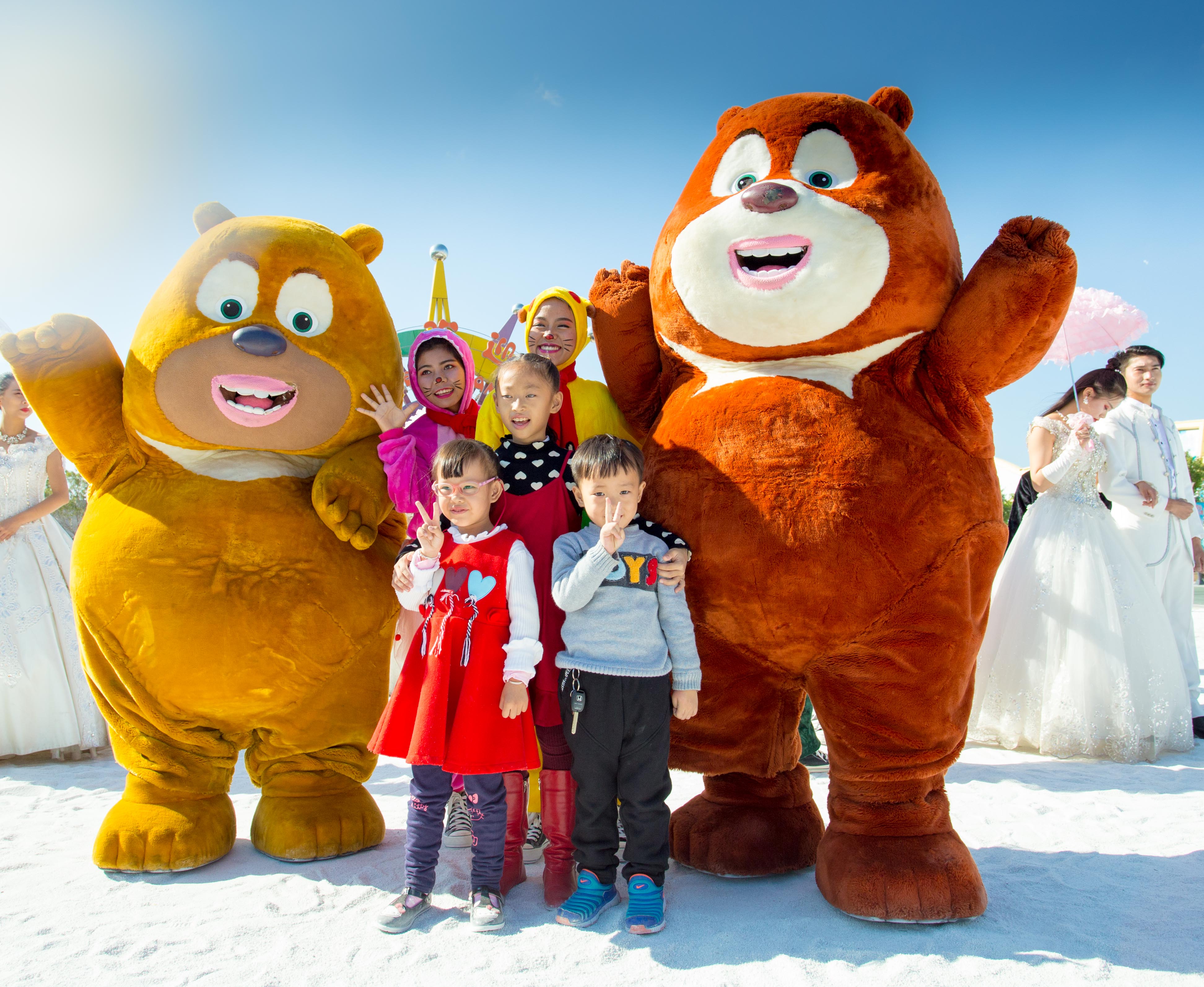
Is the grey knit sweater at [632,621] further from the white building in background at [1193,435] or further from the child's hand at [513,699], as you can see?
the white building in background at [1193,435]

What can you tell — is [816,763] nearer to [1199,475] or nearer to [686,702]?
[686,702]

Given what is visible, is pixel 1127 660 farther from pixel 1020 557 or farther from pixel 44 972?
pixel 44 972

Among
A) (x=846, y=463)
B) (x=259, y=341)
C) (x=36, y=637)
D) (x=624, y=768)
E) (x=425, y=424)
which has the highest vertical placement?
(x=259, y=341)

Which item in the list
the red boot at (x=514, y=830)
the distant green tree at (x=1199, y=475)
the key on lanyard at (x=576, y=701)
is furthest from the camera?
the distant green tree at (x=1199, y=475)

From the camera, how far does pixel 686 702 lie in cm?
231

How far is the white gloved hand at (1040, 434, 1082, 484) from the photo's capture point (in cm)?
474

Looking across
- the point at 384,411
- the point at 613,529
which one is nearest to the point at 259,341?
the point at 384,411

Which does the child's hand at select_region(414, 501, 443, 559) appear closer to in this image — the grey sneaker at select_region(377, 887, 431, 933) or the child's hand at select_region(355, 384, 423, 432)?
the child's hand at select_region(355, 384, 423, 432)

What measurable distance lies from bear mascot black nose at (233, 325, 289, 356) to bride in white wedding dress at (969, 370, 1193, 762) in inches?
138

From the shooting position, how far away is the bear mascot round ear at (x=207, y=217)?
9.74ft

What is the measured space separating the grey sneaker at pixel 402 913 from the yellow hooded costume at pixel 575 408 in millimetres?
1432

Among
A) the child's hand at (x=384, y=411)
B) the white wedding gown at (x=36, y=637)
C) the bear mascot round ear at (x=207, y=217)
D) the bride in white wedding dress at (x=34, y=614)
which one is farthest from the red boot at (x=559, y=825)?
the bride in white wedding dress at (x=34, y=614)

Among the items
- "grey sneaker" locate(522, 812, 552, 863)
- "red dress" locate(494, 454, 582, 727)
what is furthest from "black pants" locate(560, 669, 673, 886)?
"grey sneaker" locate(522, 812, 552, 863)

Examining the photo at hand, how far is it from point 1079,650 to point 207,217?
458 cm
